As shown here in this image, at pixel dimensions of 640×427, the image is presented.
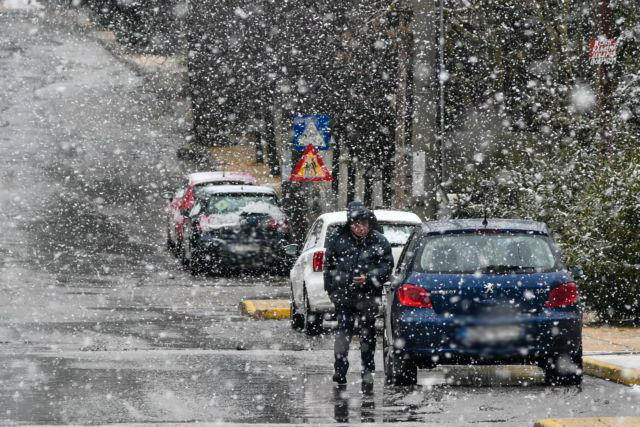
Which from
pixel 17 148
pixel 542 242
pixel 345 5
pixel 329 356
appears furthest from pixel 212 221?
pixel 17 148

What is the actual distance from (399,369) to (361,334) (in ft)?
1.54

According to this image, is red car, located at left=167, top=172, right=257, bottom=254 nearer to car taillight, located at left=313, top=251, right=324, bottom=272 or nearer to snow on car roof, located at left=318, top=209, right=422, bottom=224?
snow on car roof, located at left=318, top=209, right=422, bottom=224

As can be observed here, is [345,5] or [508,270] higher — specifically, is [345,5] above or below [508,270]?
above

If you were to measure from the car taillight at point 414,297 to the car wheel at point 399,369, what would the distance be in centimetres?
42

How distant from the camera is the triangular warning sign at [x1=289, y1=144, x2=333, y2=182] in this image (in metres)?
25.3

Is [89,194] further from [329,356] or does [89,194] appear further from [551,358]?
[551,358]

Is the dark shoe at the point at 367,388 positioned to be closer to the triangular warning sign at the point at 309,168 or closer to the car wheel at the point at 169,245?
the triangular warning sign at the point at 309,168

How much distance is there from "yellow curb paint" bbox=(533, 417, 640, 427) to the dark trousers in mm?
2741

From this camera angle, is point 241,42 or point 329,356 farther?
point 241,42

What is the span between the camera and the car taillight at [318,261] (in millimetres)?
17594

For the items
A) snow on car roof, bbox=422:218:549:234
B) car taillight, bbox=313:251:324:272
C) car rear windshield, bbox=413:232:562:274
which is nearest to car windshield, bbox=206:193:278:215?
car taillight, bbox=313:251:324:272

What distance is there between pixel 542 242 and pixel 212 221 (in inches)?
585

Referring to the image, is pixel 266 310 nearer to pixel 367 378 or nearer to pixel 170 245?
pixel 367 378

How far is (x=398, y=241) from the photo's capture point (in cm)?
1736
